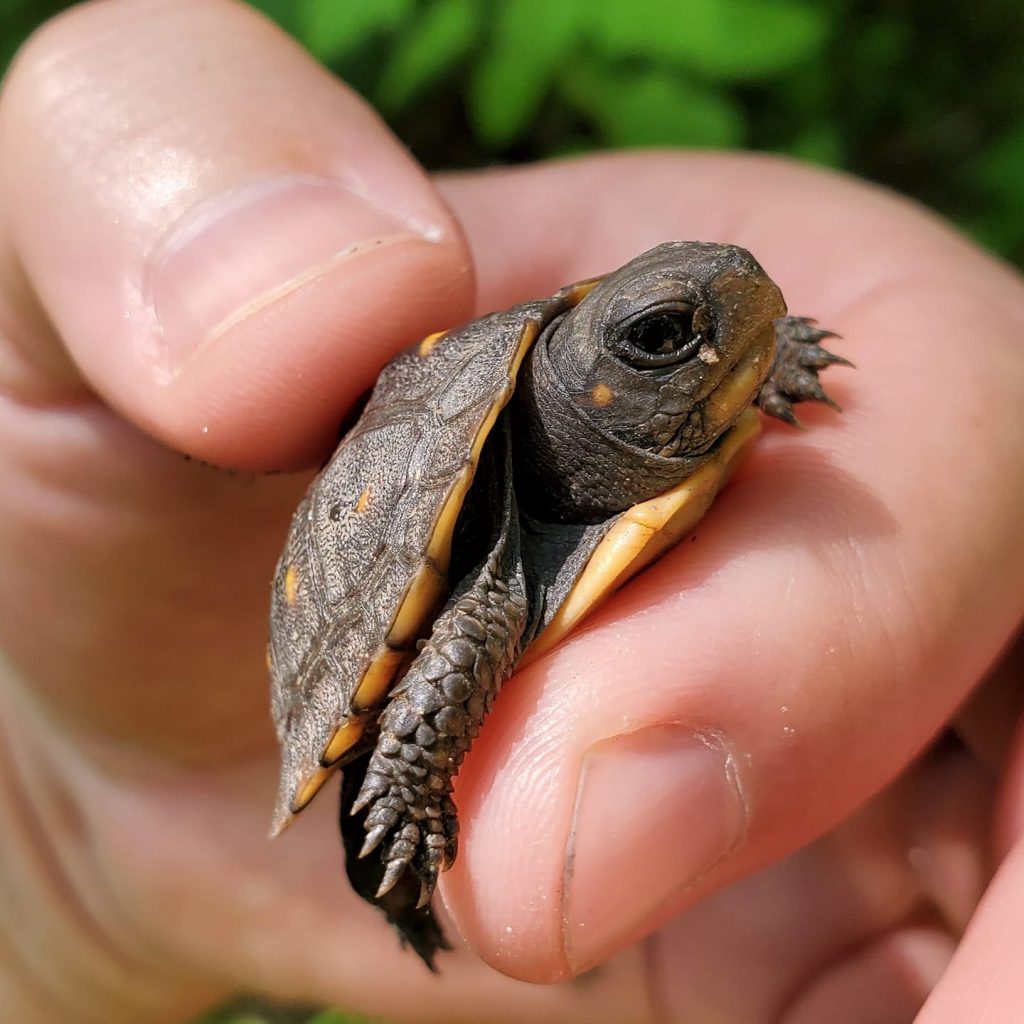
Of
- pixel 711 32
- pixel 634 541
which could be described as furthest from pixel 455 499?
pixel 711 32

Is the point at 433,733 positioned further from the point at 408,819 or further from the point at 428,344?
the point at 428,344

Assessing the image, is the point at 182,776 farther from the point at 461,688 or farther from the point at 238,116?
the point at 238,116

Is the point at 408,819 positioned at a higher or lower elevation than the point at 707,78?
lower

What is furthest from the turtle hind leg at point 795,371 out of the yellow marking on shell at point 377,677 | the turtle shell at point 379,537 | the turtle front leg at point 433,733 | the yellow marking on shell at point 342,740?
the yellow marking on shell at point 342,740

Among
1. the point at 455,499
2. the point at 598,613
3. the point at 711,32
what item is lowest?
the point at 598,613

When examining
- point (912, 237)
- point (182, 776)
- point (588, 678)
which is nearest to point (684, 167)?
point (912, 237)

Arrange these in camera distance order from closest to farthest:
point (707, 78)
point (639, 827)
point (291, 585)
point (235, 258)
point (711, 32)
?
1. point (639, 827)
2. point (235, 258)
3. point (291, 585)
4. point (711, 32)
5. point (707, 78)

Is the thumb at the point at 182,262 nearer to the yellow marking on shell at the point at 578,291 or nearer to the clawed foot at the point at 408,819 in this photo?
the yellow marking on shell at the point at 578,291

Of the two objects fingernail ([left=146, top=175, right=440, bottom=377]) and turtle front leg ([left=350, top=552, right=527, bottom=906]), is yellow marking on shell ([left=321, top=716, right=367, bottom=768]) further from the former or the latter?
fingernail ([left=146, top=175, right=440, bottom=377])
